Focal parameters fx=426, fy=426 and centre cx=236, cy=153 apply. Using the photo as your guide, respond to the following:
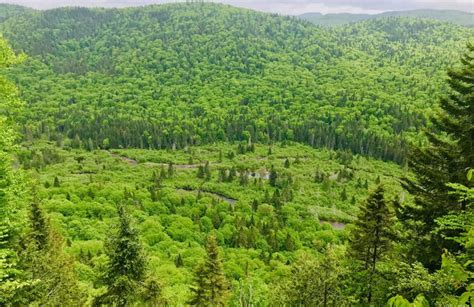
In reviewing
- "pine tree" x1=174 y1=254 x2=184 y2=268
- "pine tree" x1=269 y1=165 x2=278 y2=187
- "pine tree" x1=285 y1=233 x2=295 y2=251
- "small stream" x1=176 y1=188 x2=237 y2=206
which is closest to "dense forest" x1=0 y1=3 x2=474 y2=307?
"pine tree" x1=174 y1=254 x2=184 y2=268

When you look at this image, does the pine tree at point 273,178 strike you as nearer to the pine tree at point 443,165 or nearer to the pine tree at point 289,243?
the pine tree at point 289,243

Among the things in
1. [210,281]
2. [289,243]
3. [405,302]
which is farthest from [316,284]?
[289,243]

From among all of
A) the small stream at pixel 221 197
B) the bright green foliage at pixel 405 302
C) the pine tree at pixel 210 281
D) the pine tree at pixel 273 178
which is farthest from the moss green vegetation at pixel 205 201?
the bright green foliage at pixel 405 302

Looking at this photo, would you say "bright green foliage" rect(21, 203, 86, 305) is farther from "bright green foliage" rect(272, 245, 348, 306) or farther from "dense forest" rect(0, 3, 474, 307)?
"bright green foliage" rect(272, 245, 348, 306)

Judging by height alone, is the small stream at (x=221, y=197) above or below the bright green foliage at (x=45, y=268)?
below

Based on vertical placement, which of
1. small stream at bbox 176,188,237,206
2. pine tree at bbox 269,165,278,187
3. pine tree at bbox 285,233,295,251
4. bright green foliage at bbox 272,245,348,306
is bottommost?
small stream at bbox 176,188,237,206

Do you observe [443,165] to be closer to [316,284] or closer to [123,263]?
[316,284]

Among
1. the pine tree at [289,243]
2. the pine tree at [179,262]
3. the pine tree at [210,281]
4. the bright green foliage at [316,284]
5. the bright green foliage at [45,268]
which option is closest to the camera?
the bright green foliage at [45,268]
